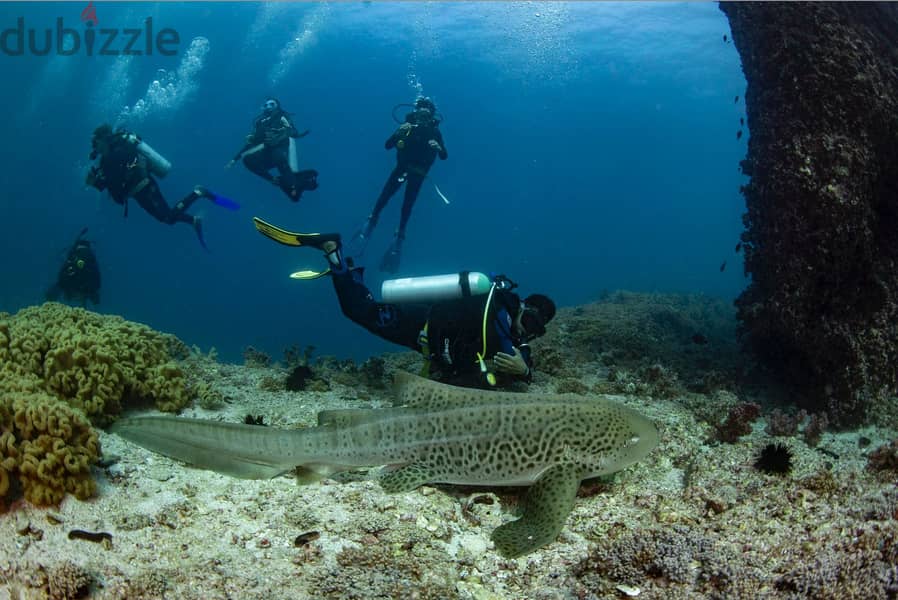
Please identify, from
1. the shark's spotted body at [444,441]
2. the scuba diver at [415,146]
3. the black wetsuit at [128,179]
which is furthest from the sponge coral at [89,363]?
the scuba diver at [415,146]

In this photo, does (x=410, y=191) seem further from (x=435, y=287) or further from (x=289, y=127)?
(x=435, y=287)

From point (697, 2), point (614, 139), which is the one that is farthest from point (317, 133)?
point (697, 2)

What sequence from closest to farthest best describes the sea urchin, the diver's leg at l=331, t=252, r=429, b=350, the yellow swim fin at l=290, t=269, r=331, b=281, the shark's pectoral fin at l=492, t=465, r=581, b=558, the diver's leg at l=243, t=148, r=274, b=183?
the shark's pectoral fin at l=492, t=465, r=581, b=558 < the sea urchin < the yellow swim fin at l=290, t=269, r=331, b=281 < the diver's leg at l=331, t=252, r=429, b=350 < the diver's leg at l=243, t=148, r=274, b=183

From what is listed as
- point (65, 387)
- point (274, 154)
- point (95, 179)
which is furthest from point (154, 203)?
point (65, 387)

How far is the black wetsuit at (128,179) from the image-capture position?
1442 centimetres

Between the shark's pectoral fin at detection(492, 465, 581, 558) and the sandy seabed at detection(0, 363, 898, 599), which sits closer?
the sandy seabed at detection(0, 363, 898, 599)

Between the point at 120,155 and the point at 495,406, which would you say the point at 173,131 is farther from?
the point at 495,406

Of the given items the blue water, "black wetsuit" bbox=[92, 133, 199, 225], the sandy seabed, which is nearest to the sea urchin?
the sandy seabed

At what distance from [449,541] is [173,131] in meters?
131

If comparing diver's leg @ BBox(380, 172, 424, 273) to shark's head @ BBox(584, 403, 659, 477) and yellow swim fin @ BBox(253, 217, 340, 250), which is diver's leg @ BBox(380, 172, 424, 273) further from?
shark's head @ BBox(584, 403, 659, 477)

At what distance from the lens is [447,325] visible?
7.39 m

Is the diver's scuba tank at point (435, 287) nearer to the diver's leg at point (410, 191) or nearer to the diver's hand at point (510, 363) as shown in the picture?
the diver's hand at point (510, 363)

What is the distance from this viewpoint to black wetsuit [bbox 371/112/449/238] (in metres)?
17.0

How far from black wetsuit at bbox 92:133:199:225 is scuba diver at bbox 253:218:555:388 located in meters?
8.96
